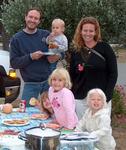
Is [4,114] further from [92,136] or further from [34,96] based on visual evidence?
[92,136]

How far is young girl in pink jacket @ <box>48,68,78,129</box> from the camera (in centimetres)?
439

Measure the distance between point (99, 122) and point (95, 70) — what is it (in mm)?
834

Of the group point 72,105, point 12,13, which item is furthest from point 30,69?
point 12,13

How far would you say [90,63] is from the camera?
188 inches

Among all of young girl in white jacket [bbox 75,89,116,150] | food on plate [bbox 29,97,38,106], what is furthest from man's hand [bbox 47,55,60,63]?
young girl in white jacket [bbox 75,89,116,150]

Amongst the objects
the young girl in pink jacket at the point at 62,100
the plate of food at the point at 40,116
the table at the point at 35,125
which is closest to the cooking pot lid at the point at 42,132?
the table at the point at 35,125

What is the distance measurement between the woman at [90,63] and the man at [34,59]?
0.74 m

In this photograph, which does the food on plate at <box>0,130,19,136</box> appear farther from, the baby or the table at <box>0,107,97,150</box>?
the baby

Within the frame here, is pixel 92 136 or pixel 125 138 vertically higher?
pixel 92 136

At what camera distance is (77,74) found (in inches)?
193

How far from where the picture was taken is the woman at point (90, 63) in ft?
15.6

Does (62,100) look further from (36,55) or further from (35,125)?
(36,55)

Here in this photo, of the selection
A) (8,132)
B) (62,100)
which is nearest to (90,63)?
(62,100)

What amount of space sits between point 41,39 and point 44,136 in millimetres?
2411
